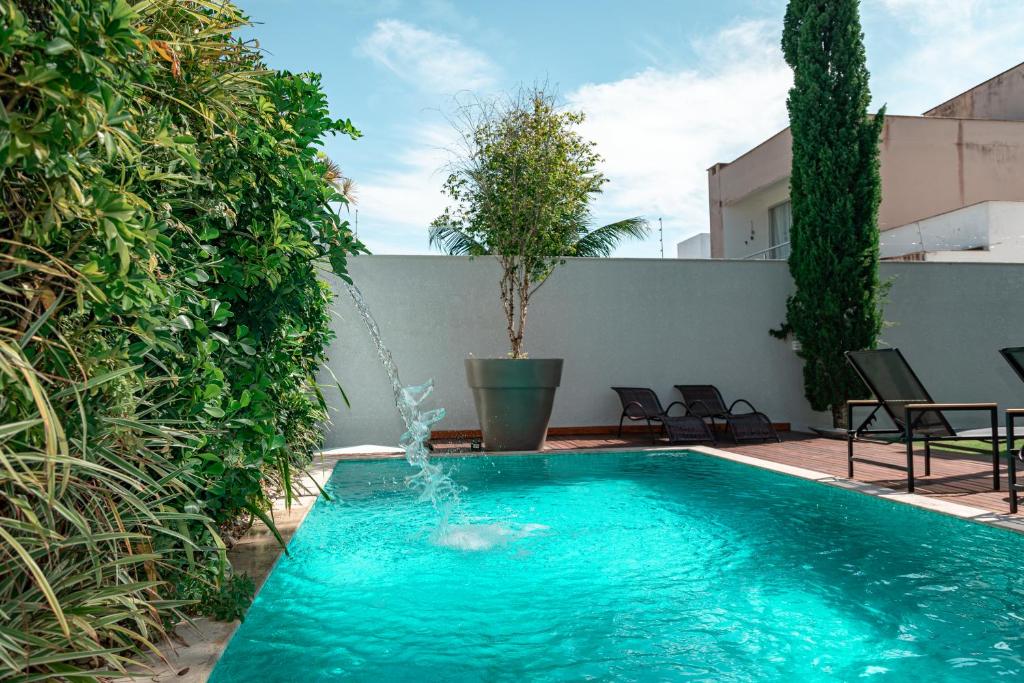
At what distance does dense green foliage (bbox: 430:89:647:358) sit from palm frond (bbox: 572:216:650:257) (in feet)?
30.5

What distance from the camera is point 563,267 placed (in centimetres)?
991

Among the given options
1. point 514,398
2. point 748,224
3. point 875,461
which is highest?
point 748,224

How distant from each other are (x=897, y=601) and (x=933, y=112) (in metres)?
21.8

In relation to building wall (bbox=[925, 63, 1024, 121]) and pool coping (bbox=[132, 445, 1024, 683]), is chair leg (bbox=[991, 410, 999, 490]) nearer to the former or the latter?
pool coping (bbox=[132, 445, 1024, 683])

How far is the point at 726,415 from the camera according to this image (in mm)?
9062

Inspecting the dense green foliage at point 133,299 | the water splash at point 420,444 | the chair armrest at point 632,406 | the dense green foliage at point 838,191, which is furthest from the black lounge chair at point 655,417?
the dense green foliage at point 133,299

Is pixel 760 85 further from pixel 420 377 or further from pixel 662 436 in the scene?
pixel 420 377

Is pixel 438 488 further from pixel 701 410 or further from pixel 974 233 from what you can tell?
pixel 974 233

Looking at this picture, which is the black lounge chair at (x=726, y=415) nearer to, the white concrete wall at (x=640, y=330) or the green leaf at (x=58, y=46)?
the white concrete wall at (x=640, y=330)

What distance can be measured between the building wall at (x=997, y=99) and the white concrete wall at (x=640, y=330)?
9.36 metres

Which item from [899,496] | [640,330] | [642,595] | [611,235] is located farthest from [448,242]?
[642,595]

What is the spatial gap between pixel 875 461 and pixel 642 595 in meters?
3.46

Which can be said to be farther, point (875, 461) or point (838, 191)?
point (838, 191)

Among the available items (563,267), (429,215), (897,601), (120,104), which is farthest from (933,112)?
(120,104)
